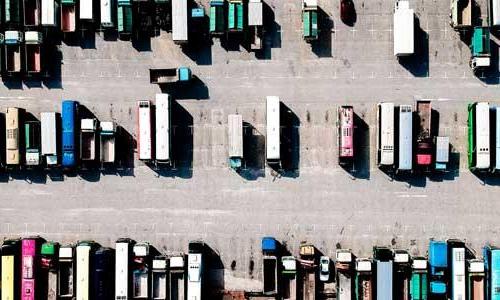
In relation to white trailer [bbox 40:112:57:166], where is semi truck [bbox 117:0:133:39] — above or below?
above

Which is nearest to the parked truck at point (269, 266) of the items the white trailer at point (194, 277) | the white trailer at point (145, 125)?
the white trailer at point (194, 277)

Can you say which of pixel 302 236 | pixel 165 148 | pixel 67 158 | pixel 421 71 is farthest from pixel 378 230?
pixel 67 158

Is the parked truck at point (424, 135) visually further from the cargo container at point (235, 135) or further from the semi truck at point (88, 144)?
the semi truck at point (88, 144)

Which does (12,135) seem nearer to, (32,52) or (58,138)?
(58,138)

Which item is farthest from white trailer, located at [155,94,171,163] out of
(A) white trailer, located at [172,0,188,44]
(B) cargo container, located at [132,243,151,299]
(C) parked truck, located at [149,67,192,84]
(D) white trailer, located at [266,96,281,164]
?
(D) white trailer, located at [266,96,281,164]

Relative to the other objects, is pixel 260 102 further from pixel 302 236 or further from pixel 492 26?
pixel 492 26

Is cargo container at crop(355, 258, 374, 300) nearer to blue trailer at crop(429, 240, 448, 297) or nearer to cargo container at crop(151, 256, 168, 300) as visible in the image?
blue trailer at crop(429, 240, 448, 297)

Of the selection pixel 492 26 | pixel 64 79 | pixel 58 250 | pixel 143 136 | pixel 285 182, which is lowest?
pixel 58 250
